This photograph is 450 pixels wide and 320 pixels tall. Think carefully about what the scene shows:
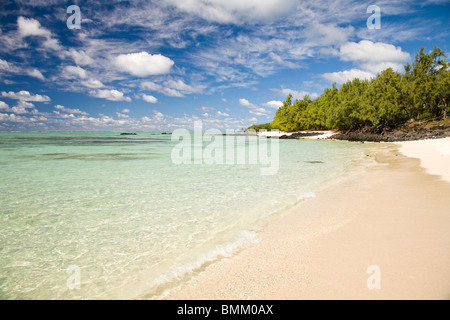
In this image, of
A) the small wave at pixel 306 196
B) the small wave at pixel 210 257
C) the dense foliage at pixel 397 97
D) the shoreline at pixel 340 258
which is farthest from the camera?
the dense foliage at pixel 397 97

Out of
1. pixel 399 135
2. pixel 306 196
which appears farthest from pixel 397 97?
pixel 306 196

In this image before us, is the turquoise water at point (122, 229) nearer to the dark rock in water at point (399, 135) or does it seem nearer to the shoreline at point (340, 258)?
the shoreline at point (340, 258)


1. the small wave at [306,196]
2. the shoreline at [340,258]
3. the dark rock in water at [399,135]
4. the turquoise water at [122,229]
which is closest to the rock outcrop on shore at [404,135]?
Result: the dark rock in water at [399,135]

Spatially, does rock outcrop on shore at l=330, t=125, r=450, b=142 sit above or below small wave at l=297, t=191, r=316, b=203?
above

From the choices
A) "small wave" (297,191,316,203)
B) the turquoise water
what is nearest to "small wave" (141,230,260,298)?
the turquoise water

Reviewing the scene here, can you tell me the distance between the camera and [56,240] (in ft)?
17.1

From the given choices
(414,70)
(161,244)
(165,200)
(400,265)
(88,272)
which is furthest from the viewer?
(414,70)

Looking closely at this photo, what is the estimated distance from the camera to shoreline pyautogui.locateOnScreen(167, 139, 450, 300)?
3.18 m

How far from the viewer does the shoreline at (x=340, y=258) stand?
3.18 meters

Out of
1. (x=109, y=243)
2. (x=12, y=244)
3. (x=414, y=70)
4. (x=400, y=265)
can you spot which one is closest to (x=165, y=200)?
(x=109, y=243)

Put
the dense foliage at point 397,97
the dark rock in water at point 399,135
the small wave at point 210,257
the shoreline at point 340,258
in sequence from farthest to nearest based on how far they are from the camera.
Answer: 1. the dense foliage at point 397,97
2. the dark rock in water at point 399,135
3. the small wave at point 210,257
4. the shoreline at point 340,258

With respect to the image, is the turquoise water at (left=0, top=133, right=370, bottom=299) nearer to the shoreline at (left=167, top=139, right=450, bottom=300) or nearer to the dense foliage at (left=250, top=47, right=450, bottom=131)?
the shoreline at (left=167, top=139, right=450, bottom=300)
